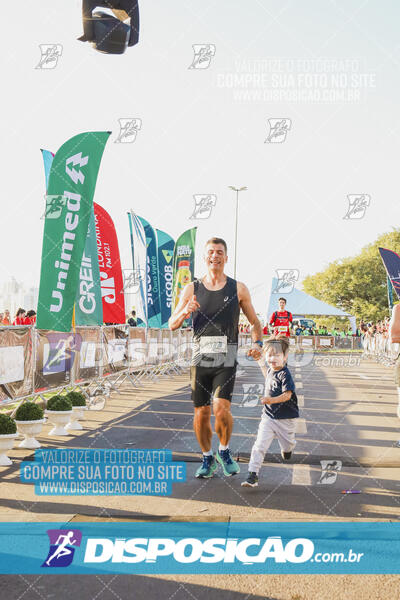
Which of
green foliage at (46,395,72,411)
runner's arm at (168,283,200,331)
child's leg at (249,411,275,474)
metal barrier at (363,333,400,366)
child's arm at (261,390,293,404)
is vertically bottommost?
metal barrier at (363,333,400,366)

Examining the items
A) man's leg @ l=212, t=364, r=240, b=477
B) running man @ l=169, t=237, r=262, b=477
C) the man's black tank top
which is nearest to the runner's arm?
running man @ l=169, t=237, r=262, b=477

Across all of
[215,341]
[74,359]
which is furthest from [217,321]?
[74,359]

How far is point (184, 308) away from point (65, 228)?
14.0ft

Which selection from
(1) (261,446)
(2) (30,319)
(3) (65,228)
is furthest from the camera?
(2) (30,319)

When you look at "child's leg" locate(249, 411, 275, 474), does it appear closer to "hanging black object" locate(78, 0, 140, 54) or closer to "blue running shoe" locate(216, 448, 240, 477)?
"blue running shoe" locate(216, 448, 240, 477)

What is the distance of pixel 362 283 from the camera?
71625mm

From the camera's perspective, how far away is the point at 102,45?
16.7 feet

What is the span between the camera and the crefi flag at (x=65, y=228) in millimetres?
9086

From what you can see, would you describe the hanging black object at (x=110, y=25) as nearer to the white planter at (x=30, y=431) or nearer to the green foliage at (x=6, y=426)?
the green foliage at (x=6, y=426)

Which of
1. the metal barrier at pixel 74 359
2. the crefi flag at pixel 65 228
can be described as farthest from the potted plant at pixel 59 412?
the crefi flag at pixel 65 228

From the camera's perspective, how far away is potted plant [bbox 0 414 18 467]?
6376 millimetres

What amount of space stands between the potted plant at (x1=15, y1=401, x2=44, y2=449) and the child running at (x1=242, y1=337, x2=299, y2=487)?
2.90 meters

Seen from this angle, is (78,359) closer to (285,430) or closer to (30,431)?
(30,431)

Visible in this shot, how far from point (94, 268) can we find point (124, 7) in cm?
748
